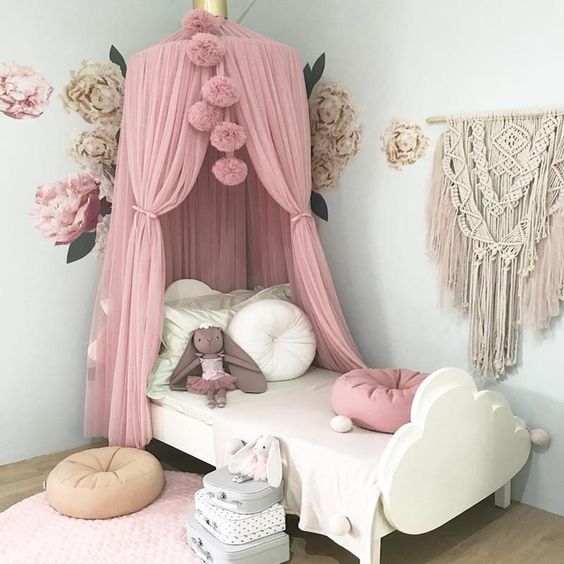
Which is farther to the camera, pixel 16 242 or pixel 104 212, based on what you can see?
pixel 104 212

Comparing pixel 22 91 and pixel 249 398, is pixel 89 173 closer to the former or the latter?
pixel 22 91

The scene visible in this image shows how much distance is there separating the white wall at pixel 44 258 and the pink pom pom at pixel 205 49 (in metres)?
0.76

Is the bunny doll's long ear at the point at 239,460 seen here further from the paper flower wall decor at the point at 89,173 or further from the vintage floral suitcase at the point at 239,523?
the paper flower wall decor at the point at 89,173

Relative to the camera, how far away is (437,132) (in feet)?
10.8

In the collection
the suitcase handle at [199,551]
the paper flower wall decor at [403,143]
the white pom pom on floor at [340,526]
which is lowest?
the suitcase handle at [199,551]

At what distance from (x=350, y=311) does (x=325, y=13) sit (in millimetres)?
1577

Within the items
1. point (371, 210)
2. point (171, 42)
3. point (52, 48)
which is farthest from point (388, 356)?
point (52, 48)

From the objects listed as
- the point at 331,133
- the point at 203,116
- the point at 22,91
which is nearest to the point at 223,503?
the point at 203,116

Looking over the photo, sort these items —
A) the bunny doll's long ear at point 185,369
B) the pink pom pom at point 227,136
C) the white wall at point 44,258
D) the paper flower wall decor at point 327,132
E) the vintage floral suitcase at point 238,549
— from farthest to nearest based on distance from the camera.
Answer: the paper flower wall decor at point 327,132
the white wall at point 44,258
the bunny doll's long ear at point 185,369
the pink pom pom at point 227,136
the vintage floral suitcase at point 238,549

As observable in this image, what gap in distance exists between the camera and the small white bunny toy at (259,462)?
8.70 feet

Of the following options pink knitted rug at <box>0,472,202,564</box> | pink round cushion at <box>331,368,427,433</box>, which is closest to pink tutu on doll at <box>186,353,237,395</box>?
pink knitted rug at <box>0,472,202,564</box>

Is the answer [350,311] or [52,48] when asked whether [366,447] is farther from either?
[52,48]

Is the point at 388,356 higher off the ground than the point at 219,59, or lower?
lower

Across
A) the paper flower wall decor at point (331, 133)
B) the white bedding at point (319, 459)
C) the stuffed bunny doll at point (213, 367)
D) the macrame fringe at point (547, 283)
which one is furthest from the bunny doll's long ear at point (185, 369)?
the macrame fringe at point (547, 283)
